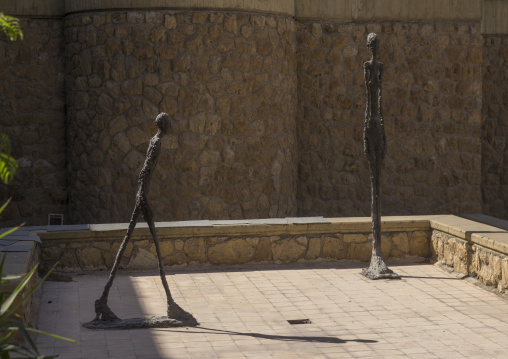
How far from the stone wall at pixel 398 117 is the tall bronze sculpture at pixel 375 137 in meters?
3.42

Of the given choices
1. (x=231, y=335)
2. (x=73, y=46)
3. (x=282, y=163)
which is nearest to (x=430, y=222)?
(x=282, y=163)

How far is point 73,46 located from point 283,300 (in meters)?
5.22

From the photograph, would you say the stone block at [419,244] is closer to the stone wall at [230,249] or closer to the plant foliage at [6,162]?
the stone wall at [230,249]

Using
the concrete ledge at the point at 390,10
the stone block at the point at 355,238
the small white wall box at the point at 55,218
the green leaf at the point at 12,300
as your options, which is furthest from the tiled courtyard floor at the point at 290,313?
the concrete ledge at the point at 390,10

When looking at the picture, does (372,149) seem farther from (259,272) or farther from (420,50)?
(420,50)

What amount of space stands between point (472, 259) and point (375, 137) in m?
1.54

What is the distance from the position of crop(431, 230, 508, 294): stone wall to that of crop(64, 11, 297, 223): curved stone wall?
2.87m

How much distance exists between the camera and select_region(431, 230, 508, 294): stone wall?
7434 millimetres

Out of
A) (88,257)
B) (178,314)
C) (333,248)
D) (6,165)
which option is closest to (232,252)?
(333,248)

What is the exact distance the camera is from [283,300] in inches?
287

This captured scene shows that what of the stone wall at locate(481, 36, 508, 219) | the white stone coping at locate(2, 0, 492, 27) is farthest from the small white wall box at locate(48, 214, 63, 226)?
the stone wall at locate(481, 36, 508, 219)

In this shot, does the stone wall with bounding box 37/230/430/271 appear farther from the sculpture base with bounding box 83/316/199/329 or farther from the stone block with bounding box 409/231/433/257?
the sculpture base with bounding box 83/316/199/329

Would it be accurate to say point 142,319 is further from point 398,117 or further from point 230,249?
point 398,117

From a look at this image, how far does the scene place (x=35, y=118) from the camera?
11.2m
